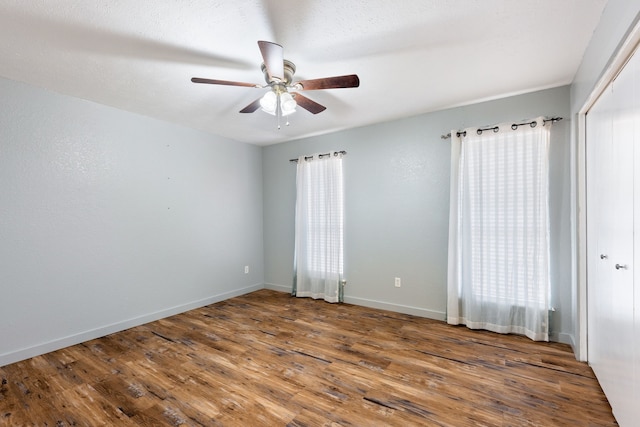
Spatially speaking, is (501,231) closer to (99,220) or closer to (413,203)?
(413,203)

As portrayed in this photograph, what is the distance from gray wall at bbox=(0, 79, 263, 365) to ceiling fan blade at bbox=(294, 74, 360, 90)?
2319 millimetres

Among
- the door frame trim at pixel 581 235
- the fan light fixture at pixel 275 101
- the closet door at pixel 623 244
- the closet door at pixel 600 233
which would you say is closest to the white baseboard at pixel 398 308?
the door frame trim at pixel 581 235

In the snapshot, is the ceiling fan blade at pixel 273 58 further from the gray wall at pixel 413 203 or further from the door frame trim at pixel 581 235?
the door frame trim at pixel 581 235

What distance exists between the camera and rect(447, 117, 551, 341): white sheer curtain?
2.71 m

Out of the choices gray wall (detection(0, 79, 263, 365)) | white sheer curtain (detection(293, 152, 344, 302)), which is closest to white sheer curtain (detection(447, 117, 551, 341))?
white sheer curtain (detection(293, 152, 344, 302))

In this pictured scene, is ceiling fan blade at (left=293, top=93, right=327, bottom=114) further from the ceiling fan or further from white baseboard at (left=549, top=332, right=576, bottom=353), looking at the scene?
white baseboard at (left=549, top=332, right=576, bottom=353)

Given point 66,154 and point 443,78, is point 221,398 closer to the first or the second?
point 66,154

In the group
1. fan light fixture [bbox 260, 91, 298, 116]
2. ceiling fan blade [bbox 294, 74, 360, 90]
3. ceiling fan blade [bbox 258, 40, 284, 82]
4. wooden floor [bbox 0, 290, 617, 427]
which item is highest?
ceiling fan blade [bbox 258, 40, 284, 82]

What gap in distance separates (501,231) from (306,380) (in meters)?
2.33

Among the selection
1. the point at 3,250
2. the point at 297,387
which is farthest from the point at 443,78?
the point at 3,250

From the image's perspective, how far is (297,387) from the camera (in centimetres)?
207

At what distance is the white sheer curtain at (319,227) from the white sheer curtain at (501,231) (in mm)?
1479

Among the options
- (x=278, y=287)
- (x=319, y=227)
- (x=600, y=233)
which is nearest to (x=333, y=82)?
(x=600, y=233)

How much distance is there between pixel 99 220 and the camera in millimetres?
2967
